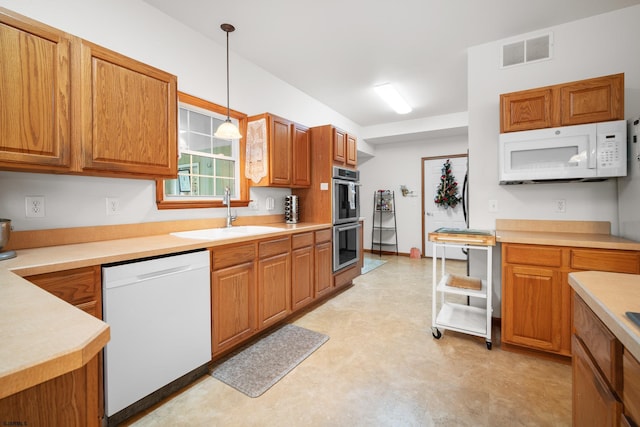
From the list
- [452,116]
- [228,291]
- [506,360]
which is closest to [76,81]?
[228,291]

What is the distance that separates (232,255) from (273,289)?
1.95 feet

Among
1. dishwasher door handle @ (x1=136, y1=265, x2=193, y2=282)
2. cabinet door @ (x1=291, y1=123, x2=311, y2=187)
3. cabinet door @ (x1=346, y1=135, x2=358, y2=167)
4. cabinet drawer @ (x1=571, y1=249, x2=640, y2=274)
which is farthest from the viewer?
cabinet door @ (x1=346, y1=135, x2=358, y2=167)

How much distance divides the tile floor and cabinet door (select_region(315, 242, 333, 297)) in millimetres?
596

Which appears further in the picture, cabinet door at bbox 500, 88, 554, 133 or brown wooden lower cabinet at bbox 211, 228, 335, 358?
cabinet door at bbox 500, 88, 554, 133

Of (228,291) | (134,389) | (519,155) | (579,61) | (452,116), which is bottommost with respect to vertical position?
(134,389)

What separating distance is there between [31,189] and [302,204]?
8.26 feet

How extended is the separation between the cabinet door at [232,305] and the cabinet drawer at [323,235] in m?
1.05

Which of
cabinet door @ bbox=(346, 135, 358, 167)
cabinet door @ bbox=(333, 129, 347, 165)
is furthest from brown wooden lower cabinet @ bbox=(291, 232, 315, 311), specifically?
cabinet door @ bbox=(346, 135, 358, 167)

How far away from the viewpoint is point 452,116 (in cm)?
501

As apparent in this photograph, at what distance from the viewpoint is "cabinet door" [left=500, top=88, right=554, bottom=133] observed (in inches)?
92.0

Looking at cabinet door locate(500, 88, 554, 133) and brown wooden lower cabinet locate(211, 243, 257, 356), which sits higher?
cabinet door locate(500, 88, 554, 133)

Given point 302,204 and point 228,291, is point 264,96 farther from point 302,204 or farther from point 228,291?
point 228,291

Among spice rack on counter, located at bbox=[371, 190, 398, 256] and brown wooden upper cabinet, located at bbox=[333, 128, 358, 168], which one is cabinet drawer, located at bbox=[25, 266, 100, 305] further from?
spice rack on counter, located at bbox=[371, 190, 398, 256]

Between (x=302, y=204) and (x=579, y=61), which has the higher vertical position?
(x=579, y=61)
